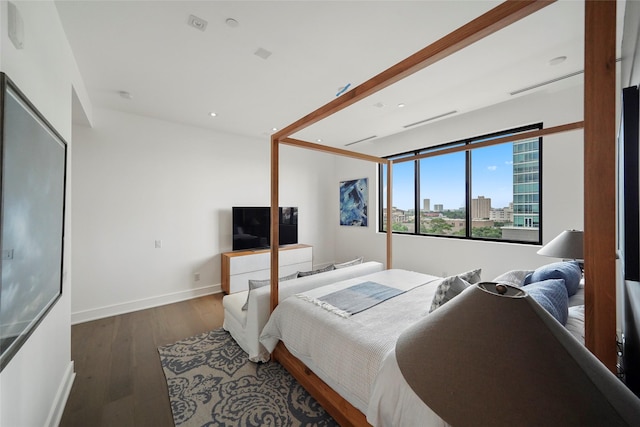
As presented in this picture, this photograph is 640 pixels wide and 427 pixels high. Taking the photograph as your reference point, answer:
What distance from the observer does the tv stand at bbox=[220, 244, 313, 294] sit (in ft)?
13.1

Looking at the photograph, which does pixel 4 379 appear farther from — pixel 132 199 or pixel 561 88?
pixel 561 88

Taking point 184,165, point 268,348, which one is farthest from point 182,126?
point 268,348

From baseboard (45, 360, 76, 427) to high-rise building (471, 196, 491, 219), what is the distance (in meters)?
4.74

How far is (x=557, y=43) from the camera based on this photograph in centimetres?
201

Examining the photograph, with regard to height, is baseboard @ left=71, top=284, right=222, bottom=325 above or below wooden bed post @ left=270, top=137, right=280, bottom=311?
below

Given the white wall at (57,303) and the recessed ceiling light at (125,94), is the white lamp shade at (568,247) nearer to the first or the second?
the white wall at (57,303)

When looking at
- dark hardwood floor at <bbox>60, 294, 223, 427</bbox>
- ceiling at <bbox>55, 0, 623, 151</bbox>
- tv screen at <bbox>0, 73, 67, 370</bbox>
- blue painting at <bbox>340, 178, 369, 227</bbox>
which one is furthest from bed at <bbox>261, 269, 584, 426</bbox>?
blue painting at <bbox>340, 178, 369, 227</bbox>

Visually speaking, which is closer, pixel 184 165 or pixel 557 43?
pixel 557 43

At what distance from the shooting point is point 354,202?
5.44 meters

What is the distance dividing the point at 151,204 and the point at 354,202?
3.67 metres

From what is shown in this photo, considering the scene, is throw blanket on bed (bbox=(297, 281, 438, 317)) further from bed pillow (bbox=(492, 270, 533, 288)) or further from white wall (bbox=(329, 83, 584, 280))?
white wall (bbox=(329, 83, 584, 280))

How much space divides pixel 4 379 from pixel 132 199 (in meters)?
3.04

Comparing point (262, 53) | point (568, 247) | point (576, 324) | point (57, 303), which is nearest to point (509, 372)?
point (576, 324)

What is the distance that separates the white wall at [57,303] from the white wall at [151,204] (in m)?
1.51
